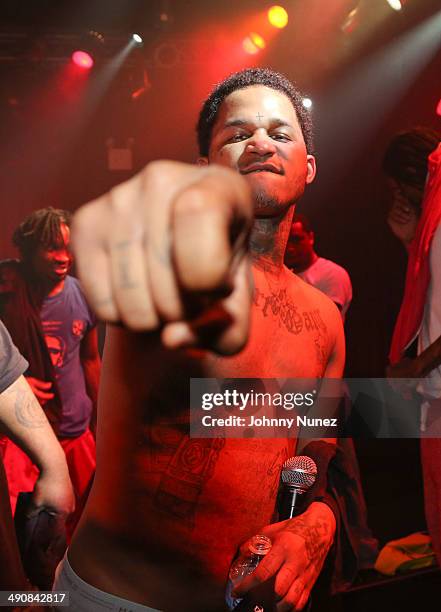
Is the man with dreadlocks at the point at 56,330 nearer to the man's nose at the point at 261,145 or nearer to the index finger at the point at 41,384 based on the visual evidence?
the index finger at the point at 41,384

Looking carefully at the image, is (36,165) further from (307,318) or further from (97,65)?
(307,318)

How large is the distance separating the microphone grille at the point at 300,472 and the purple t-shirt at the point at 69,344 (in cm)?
136

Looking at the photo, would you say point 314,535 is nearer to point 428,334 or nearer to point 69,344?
point 428,334

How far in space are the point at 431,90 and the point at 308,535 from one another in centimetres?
209

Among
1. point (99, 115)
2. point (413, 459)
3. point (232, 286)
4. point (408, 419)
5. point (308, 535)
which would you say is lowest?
point (413, 459)

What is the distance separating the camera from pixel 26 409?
5.44 ft

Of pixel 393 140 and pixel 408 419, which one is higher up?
pixel 393 140

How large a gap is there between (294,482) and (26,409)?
2.82ft

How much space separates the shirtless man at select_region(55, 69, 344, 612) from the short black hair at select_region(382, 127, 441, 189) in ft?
4.31

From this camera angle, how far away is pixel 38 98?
239cm

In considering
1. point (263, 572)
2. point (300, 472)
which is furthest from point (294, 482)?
point (263, 572)

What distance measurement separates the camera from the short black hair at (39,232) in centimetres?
233

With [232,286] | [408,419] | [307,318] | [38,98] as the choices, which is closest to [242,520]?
[307,318]

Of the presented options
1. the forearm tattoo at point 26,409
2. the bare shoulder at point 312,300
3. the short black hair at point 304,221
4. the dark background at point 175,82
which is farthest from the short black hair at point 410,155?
the forearm tattoo at point 26,409
